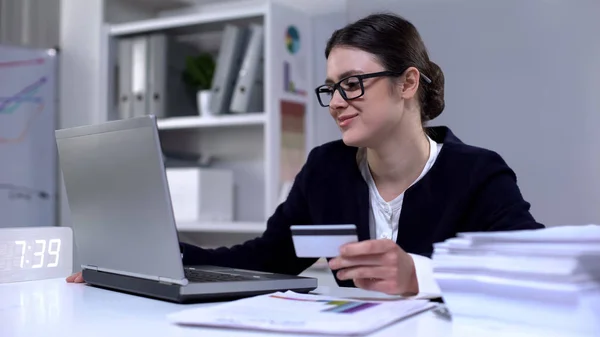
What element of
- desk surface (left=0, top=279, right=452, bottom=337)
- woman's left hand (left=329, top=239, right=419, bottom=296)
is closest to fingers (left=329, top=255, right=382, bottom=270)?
woman's left hand (left=329, top=239, right=419, bottom=296)

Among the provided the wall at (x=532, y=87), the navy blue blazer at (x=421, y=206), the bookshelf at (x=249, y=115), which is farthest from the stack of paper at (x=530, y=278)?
the bookshelf at (x=249, y=115)

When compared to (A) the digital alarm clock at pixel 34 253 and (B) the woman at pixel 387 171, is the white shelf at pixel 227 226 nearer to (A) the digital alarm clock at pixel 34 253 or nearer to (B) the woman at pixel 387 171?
(B) the woman at pixel 387 171

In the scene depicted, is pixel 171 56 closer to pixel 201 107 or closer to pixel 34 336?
pixel 201 107

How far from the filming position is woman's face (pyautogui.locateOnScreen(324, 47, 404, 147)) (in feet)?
5.19

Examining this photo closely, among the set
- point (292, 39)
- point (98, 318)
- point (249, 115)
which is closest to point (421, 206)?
point (98, 318)

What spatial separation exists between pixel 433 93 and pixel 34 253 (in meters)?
1.01

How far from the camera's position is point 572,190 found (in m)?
2.26

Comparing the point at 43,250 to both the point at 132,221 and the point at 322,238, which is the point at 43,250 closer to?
the point at 132,221

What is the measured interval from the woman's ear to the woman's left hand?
0.71 meters

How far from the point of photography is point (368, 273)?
1004 mm

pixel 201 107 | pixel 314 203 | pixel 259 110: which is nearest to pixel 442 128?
pixel 314 203

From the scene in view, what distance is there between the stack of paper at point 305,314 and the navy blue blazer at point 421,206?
52 centimetres

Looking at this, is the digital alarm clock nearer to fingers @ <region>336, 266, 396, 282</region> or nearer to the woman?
the woman

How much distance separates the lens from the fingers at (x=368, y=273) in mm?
996
